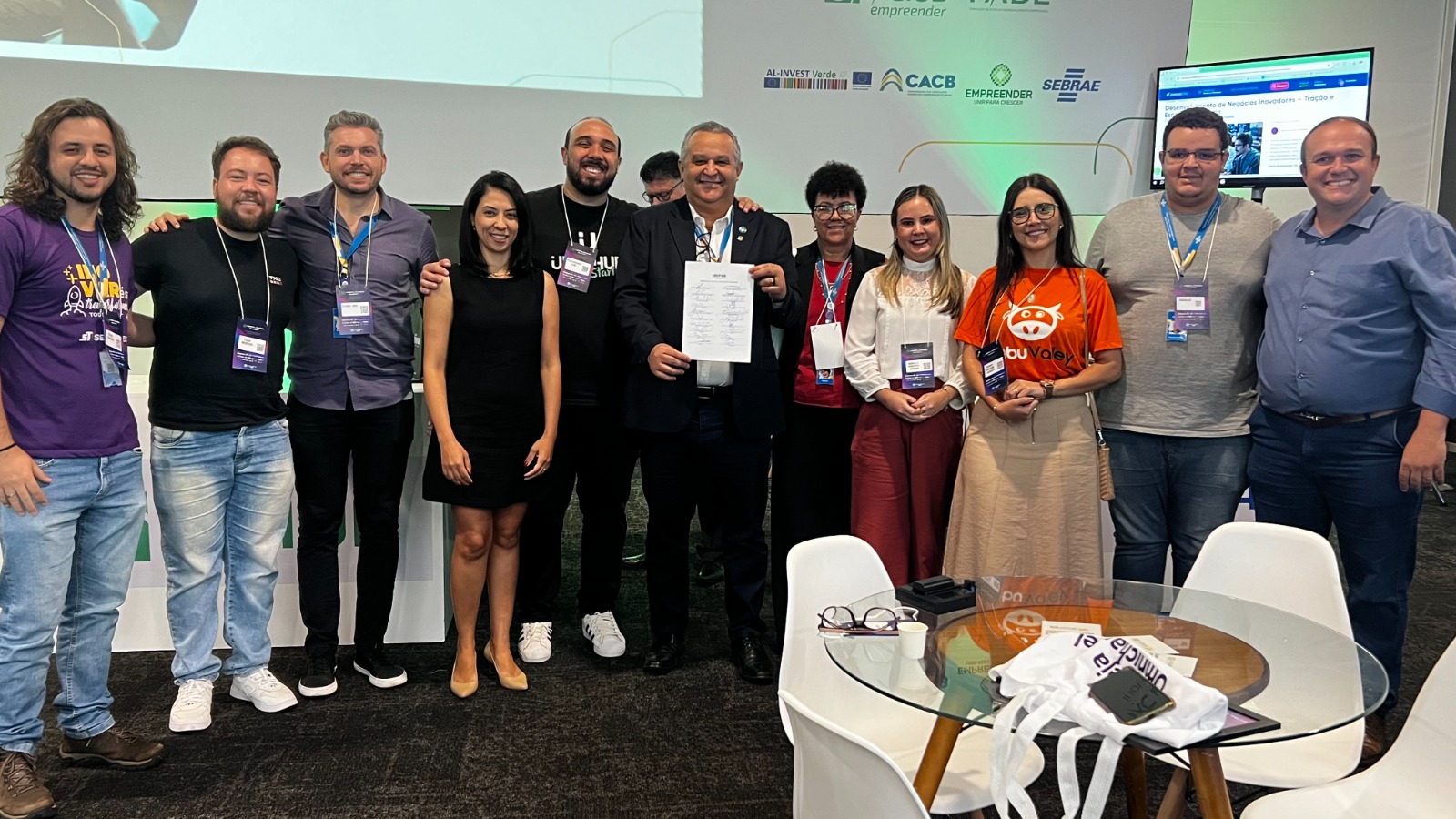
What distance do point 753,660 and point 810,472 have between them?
0.68 metres

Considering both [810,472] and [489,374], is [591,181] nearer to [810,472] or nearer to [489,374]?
[489,374]

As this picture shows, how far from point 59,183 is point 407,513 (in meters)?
1.59

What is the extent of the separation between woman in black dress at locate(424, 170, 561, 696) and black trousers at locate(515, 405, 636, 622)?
0.25m

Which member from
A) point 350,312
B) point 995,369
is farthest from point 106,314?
point 995,369

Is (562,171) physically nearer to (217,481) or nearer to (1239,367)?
(217,481)

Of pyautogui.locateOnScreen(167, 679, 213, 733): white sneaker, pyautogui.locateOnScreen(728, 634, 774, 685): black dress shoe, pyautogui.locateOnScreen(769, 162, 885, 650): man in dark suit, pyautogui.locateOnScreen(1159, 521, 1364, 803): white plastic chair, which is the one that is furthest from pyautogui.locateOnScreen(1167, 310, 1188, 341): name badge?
pyautogui.locateOnScreen(167, 679, 213, 733): white sneaker

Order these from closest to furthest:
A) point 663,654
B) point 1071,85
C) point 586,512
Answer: point 663,654 < point 586,512 < point 1071,85

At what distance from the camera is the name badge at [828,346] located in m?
3.22

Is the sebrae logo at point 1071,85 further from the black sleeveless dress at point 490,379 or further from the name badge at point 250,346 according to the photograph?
the name badge at point 250,346

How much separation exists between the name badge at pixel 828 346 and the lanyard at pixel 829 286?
0.04 meters

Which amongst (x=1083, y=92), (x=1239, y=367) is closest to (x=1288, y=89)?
(x=1083, y=92)

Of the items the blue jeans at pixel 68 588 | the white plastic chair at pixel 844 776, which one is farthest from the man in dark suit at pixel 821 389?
the blue jeans at pixel 68 588

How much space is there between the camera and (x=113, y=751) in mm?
2578

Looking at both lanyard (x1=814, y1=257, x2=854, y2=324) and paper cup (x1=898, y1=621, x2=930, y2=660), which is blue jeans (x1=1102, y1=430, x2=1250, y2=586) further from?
paper cup (x1=898, y1=621, x2=930, y2=660)
